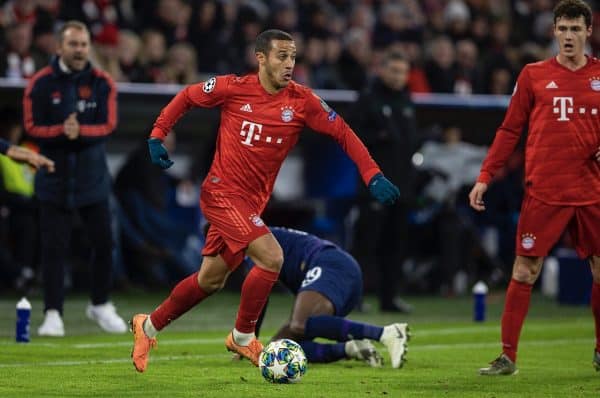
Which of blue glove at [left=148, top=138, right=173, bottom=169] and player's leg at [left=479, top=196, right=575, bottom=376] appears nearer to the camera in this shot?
blue glove at [left=148, top=138, right=173, bottom=169]

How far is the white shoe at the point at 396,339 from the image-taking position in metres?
8.41

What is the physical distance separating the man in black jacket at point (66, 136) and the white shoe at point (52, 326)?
0.03 feet

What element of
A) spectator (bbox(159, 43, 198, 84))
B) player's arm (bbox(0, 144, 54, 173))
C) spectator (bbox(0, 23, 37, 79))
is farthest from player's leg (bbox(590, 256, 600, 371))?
spectator (bbox(159, 43, 198, 84))

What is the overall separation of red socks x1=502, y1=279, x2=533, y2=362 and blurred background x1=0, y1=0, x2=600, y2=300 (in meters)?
5.07

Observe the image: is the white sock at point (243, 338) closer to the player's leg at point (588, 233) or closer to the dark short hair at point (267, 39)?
the dark short hair at point (267, 39)

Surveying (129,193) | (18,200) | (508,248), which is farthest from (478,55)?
(18,200)

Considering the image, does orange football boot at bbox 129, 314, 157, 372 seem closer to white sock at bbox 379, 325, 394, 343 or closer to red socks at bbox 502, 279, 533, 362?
white sock at bbox 379, 325, 394, 343

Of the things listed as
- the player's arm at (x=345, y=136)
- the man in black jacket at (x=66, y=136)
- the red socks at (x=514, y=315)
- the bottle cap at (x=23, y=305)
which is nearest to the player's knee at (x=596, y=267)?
the red socks at (x=514, y=315)

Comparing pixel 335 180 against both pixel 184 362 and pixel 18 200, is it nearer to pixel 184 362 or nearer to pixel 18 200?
pixel 18 200

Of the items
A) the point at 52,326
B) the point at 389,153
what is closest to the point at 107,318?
the point at 52,326

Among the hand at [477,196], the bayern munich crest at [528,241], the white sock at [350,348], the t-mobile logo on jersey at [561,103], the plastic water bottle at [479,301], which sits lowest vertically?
the plastic water bottle at [479,301]

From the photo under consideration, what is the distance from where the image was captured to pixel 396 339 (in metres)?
8.43

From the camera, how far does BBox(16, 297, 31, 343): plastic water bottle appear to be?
9.67 metres

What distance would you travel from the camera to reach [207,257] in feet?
27.5
